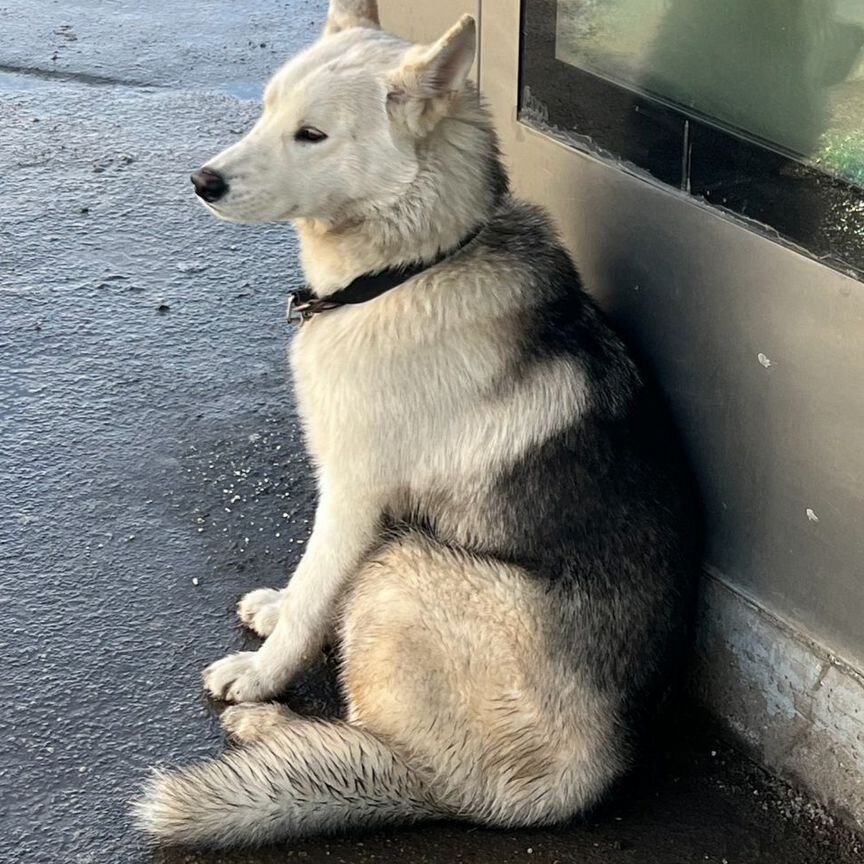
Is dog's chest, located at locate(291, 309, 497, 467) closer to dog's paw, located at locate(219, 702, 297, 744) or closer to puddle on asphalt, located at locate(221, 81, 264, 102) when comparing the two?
dog's paw, located at locate(219, 702, 297, 744)

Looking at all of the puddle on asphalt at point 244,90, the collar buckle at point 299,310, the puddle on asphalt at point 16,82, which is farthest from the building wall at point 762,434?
the puddle on asphalt at point 16,82

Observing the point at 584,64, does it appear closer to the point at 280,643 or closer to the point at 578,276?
the point at 578,276

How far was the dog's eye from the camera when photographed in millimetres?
2750

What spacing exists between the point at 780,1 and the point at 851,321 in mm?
806

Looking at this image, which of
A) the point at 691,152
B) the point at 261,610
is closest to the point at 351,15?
the point at 691,152

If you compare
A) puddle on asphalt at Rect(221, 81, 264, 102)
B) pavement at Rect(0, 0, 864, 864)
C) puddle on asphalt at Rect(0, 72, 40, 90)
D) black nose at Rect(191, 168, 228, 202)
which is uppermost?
black nose at Rect(191, 168, 228, 202)

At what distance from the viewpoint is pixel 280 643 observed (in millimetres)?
3062

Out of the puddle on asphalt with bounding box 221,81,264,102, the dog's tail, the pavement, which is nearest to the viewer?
the dog's tail

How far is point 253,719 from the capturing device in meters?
2.98

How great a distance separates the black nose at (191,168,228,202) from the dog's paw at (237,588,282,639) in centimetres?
116

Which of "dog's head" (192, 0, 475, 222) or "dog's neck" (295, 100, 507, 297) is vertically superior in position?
"dog's head" (192, 0, 475, 222)

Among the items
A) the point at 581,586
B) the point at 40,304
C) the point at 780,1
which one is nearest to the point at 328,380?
the point at 581,586

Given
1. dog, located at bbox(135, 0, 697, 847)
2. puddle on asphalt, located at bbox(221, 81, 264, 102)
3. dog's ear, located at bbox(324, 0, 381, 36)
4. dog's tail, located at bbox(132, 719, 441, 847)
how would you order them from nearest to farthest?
dog's tail, located at bbox(132, 719, 441, 847)
dog, located at bbox(135, 0, 697, 847)
dog's ear, located at bbox(324, 0, 381, 36)
puddle on asphalt, located at bbox(221, 81, 264, 102)

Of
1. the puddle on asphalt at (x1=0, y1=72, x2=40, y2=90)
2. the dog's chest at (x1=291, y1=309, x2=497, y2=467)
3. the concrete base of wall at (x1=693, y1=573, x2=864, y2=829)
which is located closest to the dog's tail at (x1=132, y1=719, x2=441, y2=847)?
the dog's chest at (x1=291, y1=309, x2=497, y2=467)
